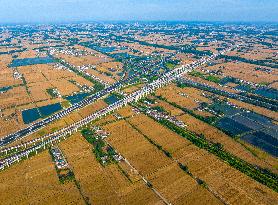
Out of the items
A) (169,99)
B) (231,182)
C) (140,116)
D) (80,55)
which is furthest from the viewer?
(80,55)

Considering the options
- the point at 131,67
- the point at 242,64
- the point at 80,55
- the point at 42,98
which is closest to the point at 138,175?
the point at 42,98

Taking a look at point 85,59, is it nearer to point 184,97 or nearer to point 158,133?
point 184,97

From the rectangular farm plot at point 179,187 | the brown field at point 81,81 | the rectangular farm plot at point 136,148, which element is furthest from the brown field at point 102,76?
the rectangular farm plot at point 179,187

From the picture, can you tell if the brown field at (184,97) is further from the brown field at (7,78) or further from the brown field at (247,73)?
the brown field at (7,78)

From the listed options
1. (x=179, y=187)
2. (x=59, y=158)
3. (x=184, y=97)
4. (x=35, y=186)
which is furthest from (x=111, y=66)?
(x=179, y=187)

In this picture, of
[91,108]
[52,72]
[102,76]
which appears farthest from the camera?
[52,72]

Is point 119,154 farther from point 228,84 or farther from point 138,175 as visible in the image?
point 228,84
